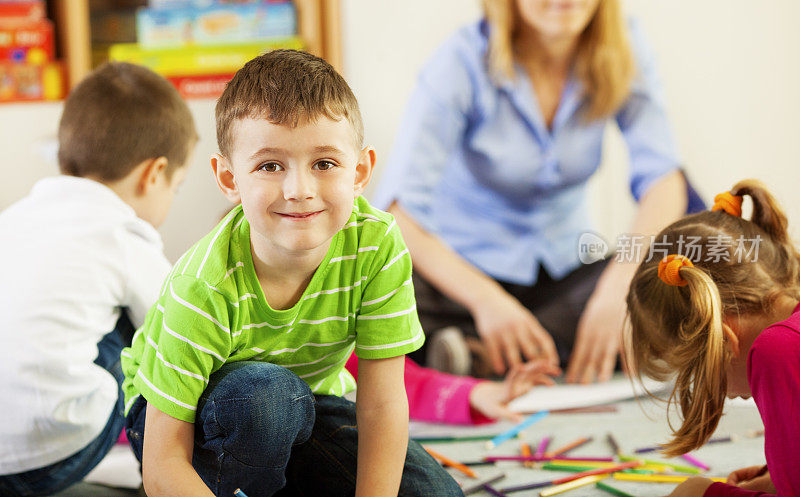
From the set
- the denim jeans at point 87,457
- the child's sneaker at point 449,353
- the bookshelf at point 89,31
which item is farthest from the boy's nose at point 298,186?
the bookshelf at point 89,31

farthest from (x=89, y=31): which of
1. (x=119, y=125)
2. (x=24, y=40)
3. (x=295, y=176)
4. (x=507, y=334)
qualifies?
(x=295, y=176)

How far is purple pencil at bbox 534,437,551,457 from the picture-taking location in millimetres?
1265

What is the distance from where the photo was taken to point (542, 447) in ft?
4.25

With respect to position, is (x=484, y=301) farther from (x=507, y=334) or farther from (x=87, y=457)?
(x=87, y=457)

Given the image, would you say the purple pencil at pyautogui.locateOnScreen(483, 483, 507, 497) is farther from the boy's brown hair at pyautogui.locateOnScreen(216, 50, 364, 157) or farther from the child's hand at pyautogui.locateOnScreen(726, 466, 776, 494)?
the boy's brown hair at pyautogui.locateOnScreen(216, 50, 364, 157)

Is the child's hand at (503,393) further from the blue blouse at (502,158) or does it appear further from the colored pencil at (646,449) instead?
the blue blouse at (502,158)

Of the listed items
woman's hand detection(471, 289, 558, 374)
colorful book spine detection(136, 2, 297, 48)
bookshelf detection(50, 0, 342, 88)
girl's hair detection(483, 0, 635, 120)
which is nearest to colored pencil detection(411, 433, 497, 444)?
woman's hand detection(471, 289, 558, 374)

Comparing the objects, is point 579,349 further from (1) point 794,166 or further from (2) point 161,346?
(2) point 161,346

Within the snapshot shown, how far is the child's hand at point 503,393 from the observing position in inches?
55.9

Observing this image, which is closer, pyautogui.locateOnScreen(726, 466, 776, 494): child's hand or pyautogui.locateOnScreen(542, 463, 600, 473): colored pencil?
pyautogui.locateOnScreen(726, 466, 776, 494): child's hand

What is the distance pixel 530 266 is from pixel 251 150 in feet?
3.67

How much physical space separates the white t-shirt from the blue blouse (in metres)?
0.78

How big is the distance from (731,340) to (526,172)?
0.92 m

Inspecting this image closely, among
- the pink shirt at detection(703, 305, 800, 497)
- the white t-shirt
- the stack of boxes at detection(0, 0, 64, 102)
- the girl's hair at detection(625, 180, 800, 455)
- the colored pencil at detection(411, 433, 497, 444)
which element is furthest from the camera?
the stack of boxes at detection(0, 0, 64, 102)
